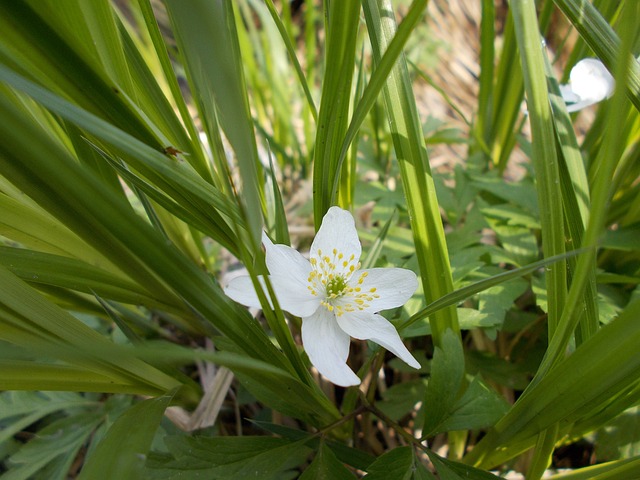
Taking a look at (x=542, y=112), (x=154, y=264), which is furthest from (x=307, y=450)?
(x=542, y=112)

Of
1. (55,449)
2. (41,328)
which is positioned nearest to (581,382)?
(41,328)

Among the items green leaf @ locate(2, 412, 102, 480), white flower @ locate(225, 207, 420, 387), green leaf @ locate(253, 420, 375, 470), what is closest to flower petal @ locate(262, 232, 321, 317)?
white flower @ locate(225, 207, 420, 387)

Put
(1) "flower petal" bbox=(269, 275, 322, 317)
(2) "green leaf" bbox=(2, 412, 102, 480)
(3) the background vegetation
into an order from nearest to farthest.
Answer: (3) the background vegetation, (1) "flower petal" bbox=(269, 275, 322, 317), (2) "green leaf" bbox=(2, 412, 102, 480)

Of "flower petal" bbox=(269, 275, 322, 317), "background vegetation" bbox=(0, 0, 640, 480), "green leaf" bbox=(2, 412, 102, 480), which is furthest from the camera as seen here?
"green leaf" bbox=(2, 412, 102, 480)

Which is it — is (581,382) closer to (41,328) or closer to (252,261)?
(252,261)

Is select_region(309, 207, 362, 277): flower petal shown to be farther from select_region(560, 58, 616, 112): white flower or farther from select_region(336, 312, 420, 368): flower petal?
select_region(560, 58, 616, 112): white flower
